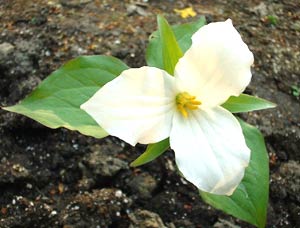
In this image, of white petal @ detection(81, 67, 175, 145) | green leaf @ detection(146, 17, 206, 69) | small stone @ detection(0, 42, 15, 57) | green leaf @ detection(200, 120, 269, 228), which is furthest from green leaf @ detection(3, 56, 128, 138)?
small stone @ detection(0, 42, 15, 57)

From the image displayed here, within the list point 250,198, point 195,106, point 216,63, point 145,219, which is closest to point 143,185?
point 145,219

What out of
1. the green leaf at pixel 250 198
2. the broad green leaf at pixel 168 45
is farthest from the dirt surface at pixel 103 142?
the broad green leaf at pixel 168 45

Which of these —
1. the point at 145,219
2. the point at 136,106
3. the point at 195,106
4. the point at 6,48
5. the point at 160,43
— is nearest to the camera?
the point at 136,106

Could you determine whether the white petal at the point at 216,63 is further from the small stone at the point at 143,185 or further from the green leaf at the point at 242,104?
the small stone at the point at 143,185

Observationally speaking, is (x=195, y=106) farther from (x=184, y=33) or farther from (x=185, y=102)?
(x=184, y=33)

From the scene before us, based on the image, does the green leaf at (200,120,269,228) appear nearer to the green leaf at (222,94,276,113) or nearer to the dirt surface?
the green leaf at (222,94,276,113)

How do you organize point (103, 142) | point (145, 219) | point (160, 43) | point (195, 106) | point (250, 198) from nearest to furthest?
1. point (195, 106)
2. point (250, 198)
3. point (160, 43)
4. point (145, 219)
5. point (103, 142)
